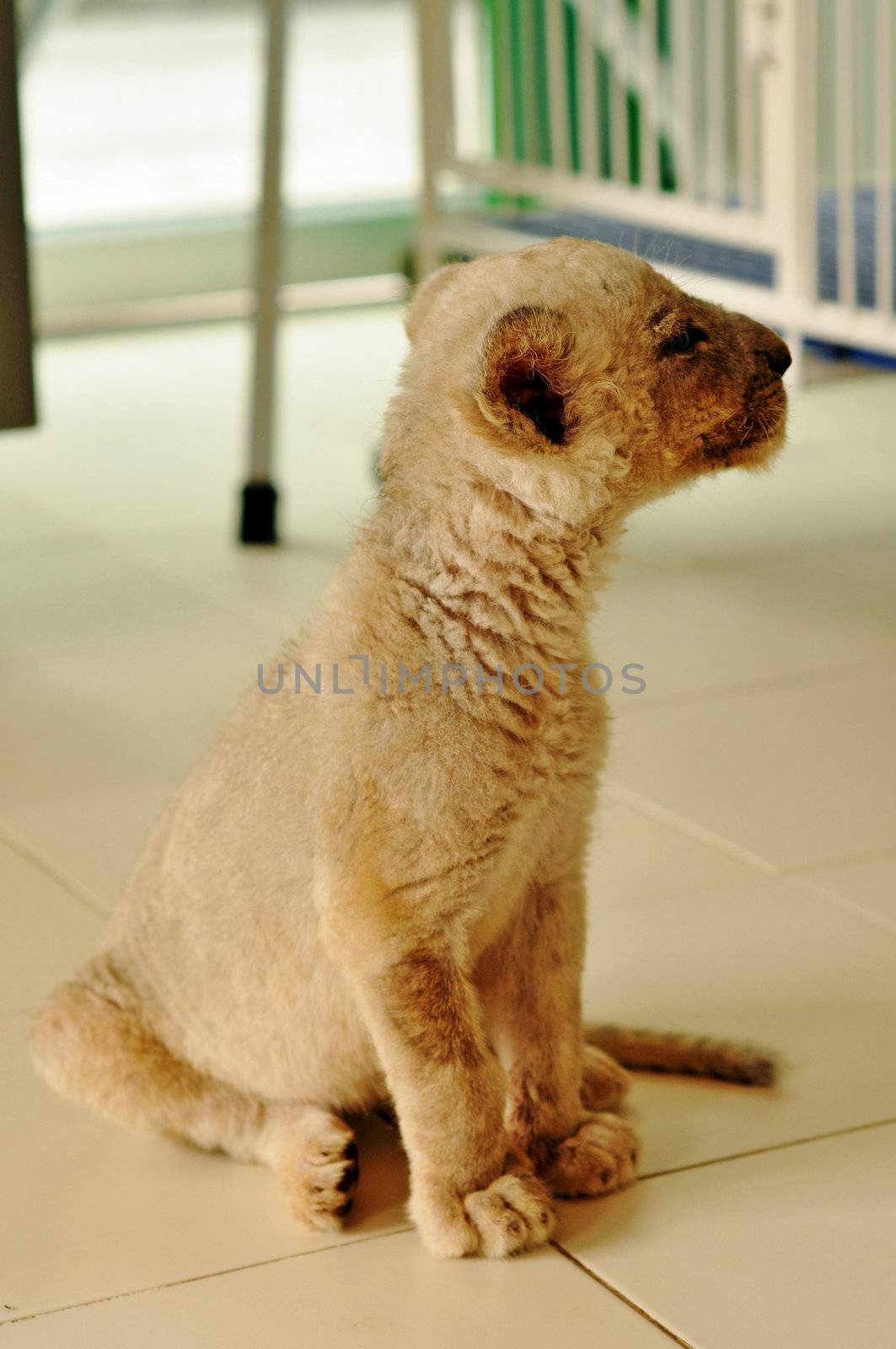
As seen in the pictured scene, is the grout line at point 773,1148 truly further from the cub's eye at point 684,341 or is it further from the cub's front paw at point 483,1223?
the cub's eye at point 684,341

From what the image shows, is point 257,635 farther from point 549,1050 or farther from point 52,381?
point 52,381

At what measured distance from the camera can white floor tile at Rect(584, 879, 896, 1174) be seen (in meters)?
1.67

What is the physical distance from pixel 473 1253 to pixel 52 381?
3.76 meters

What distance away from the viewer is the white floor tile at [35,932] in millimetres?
1971

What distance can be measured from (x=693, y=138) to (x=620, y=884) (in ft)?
8.47

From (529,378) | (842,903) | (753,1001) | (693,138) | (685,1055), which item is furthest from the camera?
(693,138)

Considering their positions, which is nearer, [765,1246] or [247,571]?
[765,1246]

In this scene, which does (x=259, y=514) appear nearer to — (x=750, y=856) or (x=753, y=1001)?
(x=750, y=856)

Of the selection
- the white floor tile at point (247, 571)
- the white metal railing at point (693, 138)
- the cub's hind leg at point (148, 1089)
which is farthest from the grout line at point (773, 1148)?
the white metal railing at point (693, 138)

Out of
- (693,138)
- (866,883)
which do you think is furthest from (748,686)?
(693,138)

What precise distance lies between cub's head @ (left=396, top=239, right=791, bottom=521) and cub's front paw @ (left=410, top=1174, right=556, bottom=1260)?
517mm

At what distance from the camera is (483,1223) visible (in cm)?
146

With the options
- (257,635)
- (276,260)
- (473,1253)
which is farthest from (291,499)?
(473,1253)
